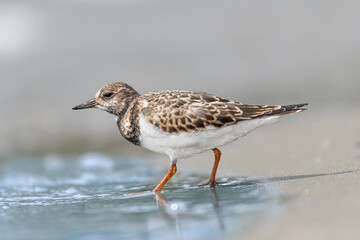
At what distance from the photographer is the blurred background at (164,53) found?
38.1 ft

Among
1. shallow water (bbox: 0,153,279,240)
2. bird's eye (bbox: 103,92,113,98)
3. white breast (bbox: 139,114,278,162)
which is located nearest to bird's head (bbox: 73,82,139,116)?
bird's eye (bbox: 103,92,113,98)

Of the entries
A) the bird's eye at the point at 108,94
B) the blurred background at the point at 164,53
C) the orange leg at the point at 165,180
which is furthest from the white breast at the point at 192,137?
the blurred background at the point at 164,53

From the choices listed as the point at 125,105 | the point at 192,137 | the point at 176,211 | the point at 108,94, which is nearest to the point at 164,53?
the point at 108,94

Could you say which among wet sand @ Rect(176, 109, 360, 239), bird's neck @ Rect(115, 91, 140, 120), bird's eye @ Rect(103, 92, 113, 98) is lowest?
wet sand @ Rect(176, 109, 360, 239)

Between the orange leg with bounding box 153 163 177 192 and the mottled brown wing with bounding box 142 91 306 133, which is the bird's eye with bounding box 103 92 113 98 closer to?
the mottled brown wing with bounding box 142 91 306 133

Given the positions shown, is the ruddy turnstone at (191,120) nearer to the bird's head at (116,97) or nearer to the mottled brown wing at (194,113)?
the mottled brown wing at (194,113)

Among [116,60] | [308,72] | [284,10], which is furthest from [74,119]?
[284,10]

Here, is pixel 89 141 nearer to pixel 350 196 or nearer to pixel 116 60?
pixel 116 60

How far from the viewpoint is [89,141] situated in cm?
1005

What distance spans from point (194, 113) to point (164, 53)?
8257 mm

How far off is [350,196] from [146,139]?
83.3 inches

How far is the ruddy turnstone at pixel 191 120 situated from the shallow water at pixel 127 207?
431 millimetres

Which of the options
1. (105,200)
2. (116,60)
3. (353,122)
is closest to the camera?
(105,200)

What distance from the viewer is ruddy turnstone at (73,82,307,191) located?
536cm
